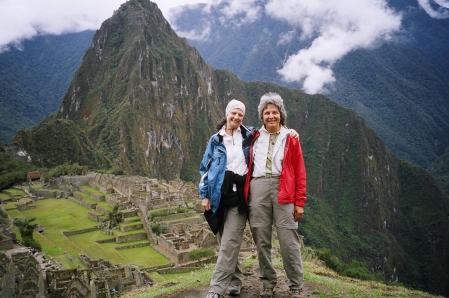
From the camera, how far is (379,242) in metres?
93.1

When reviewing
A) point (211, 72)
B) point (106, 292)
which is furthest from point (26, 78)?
point (106, 292)

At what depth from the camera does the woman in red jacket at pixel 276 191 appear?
5.54 meters

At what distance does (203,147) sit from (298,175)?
109 meters

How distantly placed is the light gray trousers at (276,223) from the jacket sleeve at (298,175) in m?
0.15

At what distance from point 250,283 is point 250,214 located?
1.60 meters

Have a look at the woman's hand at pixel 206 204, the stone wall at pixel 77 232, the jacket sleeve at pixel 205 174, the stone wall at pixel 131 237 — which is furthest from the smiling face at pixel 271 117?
the stone wall at pixel 77 232

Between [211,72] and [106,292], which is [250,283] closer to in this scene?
[106,292]

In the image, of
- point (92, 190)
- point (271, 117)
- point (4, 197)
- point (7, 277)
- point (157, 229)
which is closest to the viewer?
point (271, 117)

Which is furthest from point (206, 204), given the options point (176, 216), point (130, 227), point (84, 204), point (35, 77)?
point (35, 77)

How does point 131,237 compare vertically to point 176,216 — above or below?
below

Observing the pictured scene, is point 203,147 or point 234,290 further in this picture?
point 203,147

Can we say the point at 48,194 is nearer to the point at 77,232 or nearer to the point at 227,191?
the point at 77,232

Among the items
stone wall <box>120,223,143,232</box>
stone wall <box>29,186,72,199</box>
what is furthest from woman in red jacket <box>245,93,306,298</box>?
stone wall <box>29,186,72,199</box>

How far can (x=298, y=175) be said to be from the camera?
561cm
